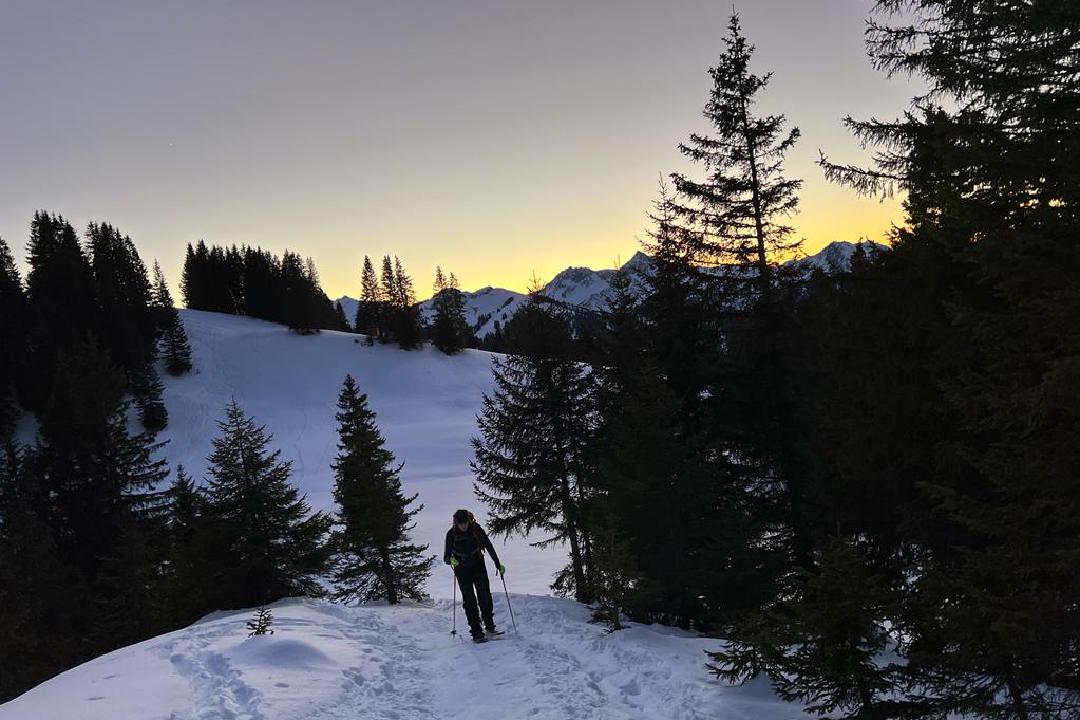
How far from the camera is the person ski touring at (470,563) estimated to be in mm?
10500

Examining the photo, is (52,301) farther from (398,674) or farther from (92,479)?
(398,674)

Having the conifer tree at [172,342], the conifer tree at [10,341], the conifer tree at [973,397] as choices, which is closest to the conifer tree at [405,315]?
the conifer tree at [172,342]

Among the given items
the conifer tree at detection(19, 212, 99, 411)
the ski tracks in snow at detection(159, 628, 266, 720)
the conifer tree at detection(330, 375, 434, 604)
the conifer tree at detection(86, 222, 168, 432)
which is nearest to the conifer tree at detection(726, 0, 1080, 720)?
the ski tracks in snow at detection(159, 628, 266, 720)

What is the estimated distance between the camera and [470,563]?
10656 mm

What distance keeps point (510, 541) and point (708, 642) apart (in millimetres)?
28877

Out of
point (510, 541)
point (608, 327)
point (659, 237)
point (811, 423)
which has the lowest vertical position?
point (510, 541)

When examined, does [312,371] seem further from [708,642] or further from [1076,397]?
[1076,397]

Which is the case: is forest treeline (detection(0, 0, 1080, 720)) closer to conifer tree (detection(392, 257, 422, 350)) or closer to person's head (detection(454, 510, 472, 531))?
person's head (detection(454, 510, 472, 531))

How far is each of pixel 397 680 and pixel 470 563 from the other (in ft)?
8.55

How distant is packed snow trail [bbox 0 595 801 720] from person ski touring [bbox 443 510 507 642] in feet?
1.83

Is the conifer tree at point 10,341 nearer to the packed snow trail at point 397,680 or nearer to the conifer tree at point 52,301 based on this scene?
the conifer tree at point 52,301

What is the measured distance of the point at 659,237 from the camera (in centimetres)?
1459

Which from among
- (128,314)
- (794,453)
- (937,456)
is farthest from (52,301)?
(937,456)

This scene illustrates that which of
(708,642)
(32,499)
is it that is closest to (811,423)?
(708,642)
